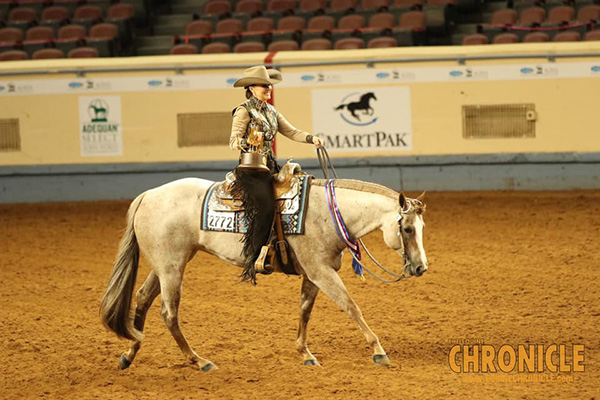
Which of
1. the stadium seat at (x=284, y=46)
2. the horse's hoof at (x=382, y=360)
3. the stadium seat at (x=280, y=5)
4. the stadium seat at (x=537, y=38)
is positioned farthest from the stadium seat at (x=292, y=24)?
the horse's hoof at (x=382, y=360)

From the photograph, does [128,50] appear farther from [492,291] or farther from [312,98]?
[492,291]

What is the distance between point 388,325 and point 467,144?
7.69 meters

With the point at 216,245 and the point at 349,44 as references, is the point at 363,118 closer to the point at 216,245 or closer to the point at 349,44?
the point at 349,44

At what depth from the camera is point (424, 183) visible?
16.0m

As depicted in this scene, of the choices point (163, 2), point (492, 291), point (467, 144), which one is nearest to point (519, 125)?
point (467, 144)

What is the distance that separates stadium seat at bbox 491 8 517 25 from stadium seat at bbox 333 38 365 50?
2.78 meters

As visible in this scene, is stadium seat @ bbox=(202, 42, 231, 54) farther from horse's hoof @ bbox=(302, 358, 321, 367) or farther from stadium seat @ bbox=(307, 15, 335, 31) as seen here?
horse's hoof @ bbox=(302, 358, 321, 367)

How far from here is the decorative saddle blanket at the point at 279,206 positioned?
7516 mm

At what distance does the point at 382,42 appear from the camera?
16.9 meters

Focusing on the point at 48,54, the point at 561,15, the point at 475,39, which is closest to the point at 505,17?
the point at 561,15

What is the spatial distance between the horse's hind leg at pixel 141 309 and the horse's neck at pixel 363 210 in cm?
187

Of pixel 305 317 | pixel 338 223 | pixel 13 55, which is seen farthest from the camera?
pixel 13 55

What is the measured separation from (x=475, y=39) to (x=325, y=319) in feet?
30.1

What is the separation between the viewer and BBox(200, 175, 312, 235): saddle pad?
7500 millimetres
